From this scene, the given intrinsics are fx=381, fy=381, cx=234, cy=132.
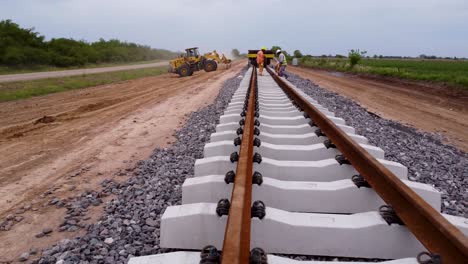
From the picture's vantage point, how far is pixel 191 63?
2698 cm

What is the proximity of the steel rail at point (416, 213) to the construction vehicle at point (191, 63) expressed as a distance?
939 inches

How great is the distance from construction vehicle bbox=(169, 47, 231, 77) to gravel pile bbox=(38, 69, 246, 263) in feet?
71.1

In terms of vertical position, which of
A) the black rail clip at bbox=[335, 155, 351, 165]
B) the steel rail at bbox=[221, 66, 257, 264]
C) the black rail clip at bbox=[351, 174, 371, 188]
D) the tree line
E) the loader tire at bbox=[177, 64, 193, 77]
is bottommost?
the black rail clip at bbox=[351, 174, 371, 188]

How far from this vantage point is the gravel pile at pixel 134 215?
2484mm

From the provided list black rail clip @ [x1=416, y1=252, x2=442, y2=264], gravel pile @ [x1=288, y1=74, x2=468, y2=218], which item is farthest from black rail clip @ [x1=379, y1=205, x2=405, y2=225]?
gravel pile @ [x1=288, y1=74, x2=468, y2=218]

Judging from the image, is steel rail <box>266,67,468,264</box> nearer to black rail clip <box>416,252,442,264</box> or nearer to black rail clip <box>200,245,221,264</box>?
black rail clip <box>416,252,442,264</box>

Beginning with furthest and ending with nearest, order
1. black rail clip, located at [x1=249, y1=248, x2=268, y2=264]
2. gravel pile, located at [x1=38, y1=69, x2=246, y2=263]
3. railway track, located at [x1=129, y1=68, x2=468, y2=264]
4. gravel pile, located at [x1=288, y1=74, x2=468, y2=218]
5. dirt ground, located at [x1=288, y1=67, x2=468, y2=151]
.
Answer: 1. dirt ground, located at [x1=288, y1=67, x2=468, y2=151]
2. gravel pile, located at [x1=288, y1=74, x2=468, y2=218]
3. gravel pile, located at [x1=38, y1=69, x2=246, y2=263]
4. railway track, located at [x1=129, y1=68, x2=468, y2=264]
5. black rail clip, located at [x1=249, y1=248, x2=268, y2=264]

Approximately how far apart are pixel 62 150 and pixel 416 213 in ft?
18.8

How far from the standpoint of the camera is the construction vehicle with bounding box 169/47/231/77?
2630 cm

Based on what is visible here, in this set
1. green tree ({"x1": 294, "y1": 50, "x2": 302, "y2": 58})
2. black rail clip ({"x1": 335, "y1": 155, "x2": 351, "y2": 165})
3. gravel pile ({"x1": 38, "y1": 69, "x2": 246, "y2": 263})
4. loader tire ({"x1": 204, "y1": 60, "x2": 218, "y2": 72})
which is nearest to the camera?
gravel pile ({"x1": 38, "y1": 69, "x2": 246, "y2": 263})

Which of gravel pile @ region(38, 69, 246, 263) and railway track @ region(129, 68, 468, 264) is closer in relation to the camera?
railway track @ region(129, 68, 468, 264)

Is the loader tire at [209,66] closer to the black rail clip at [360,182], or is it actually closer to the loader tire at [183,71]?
the loader tire at [183,71]

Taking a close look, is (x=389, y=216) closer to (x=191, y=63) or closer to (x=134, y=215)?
(x=134, y=215)

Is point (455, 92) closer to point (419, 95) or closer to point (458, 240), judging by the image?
point (419, 95)
